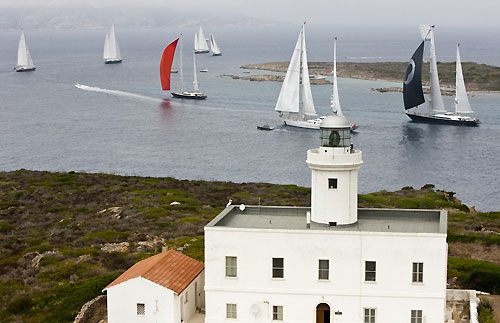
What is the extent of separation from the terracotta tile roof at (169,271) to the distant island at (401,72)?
118 meters

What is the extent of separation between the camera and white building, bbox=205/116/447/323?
21.4m

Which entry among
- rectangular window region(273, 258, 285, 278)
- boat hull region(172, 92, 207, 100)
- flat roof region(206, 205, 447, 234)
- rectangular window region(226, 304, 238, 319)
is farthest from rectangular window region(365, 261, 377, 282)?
boat hull region(172, 92, 207, 100)

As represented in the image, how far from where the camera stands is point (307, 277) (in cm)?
2197

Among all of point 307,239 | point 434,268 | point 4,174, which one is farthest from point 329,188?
point 4,174

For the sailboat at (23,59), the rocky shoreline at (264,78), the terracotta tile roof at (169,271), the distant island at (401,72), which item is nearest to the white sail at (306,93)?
the distant island at (401,72)

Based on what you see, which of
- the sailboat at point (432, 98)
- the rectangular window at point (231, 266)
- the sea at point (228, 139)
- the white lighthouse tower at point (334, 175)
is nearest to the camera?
the rectangular window at point (231, 266)

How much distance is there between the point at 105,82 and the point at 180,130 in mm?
62665

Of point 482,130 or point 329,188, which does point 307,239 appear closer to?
point 329,188

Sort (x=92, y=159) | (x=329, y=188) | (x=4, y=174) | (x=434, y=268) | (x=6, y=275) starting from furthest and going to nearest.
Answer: (x=92, y=159) → (x=4, y=174) → (x=6, y=275) → (x=329, y=188) → (x=434, y=268)

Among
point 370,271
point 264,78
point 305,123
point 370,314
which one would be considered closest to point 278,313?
point 370,314

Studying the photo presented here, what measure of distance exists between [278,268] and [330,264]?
63.0 inches

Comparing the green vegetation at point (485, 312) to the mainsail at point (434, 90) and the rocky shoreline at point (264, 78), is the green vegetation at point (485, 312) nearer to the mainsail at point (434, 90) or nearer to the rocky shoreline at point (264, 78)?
the mainsail at point (434, 90)

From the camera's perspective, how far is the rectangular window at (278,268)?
22109mm

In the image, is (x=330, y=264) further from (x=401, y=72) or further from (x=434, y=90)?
(x=401, y=72)
